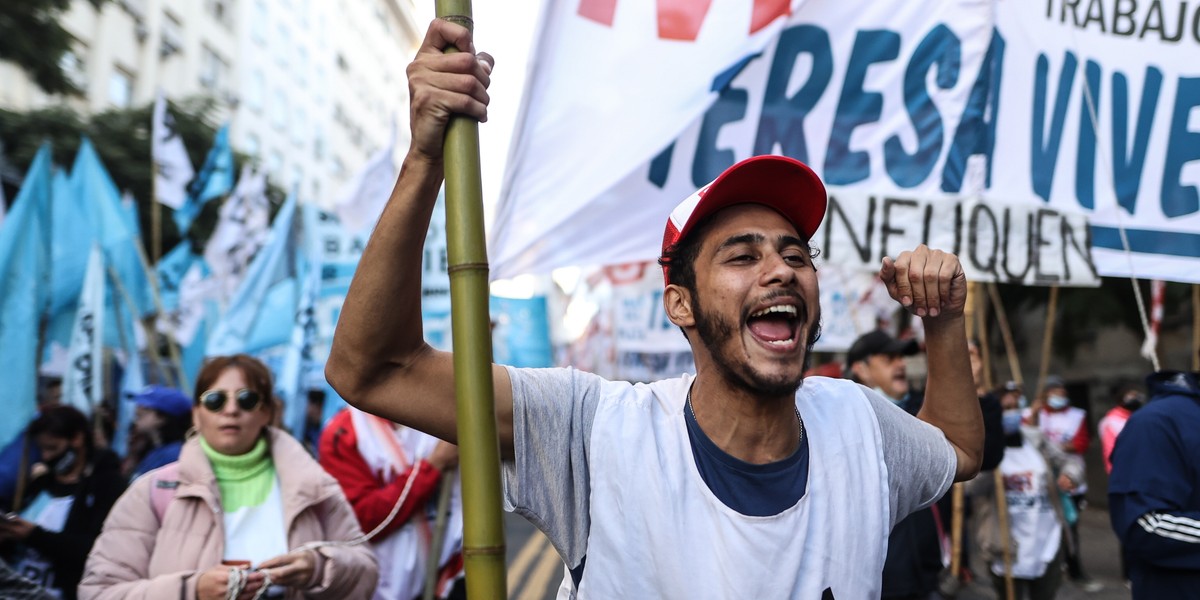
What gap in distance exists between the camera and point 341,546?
346cm

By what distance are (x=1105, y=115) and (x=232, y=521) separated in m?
3.61

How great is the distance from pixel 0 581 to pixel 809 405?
237 centimetres

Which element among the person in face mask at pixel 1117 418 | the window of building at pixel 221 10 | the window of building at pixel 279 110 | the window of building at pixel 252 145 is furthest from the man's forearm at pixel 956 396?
the window of building at pixel 279 110

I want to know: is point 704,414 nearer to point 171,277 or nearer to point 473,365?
point 473,365

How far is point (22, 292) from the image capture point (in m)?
5.92

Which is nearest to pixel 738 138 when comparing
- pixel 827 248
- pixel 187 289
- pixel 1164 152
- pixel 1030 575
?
pixel 827 248

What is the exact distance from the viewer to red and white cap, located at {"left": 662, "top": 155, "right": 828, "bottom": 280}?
1979 millimetres

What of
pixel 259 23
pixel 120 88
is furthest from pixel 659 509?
pixel 259 23

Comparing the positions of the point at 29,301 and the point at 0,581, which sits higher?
the point at 29,301

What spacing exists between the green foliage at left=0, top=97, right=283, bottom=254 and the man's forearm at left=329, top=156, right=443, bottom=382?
1633 cm

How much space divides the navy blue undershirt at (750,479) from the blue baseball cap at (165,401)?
4123mm

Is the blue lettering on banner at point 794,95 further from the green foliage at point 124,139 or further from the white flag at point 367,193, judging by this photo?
the green foliage at point 124,139

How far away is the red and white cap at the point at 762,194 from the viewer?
1.98m

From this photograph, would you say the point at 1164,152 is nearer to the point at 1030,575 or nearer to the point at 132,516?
the point at 1030,575
